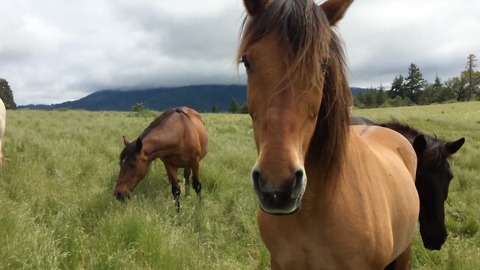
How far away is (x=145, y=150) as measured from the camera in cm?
645

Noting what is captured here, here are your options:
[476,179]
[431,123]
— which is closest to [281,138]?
[476,179]

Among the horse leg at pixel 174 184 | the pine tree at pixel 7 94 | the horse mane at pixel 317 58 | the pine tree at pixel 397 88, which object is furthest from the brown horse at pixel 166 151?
the pine tree at pixel 397 88

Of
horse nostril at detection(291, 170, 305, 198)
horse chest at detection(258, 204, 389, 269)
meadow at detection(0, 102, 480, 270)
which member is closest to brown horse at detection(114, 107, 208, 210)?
meadow at detection(0, 102, 480, 270)

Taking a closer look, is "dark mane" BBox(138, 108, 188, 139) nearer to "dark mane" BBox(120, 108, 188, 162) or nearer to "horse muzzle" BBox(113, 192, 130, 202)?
"dark mane" BBox(120, 108, 188, 162)

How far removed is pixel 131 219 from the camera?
3803 mm

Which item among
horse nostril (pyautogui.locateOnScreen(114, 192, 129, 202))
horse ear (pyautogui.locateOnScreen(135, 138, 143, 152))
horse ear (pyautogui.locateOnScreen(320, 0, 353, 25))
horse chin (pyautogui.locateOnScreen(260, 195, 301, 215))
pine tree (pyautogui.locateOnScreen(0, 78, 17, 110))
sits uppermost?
pine tree (pyautogui.locateOnScreen(0, 78, 17, 110))

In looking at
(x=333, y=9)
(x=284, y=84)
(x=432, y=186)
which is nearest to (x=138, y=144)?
(x=432, y=186)

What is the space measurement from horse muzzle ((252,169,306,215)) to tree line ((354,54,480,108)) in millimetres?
63736

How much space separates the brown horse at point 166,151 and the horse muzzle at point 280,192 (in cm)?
453

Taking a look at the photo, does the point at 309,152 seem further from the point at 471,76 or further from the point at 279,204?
the point at 471,76

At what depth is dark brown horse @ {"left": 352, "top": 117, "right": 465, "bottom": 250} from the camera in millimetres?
3973

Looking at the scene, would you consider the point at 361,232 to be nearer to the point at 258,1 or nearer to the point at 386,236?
the point at 386,236

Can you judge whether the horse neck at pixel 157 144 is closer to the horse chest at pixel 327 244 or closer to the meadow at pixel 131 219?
the meadow at pixel 131 219

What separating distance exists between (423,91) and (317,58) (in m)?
80.6
